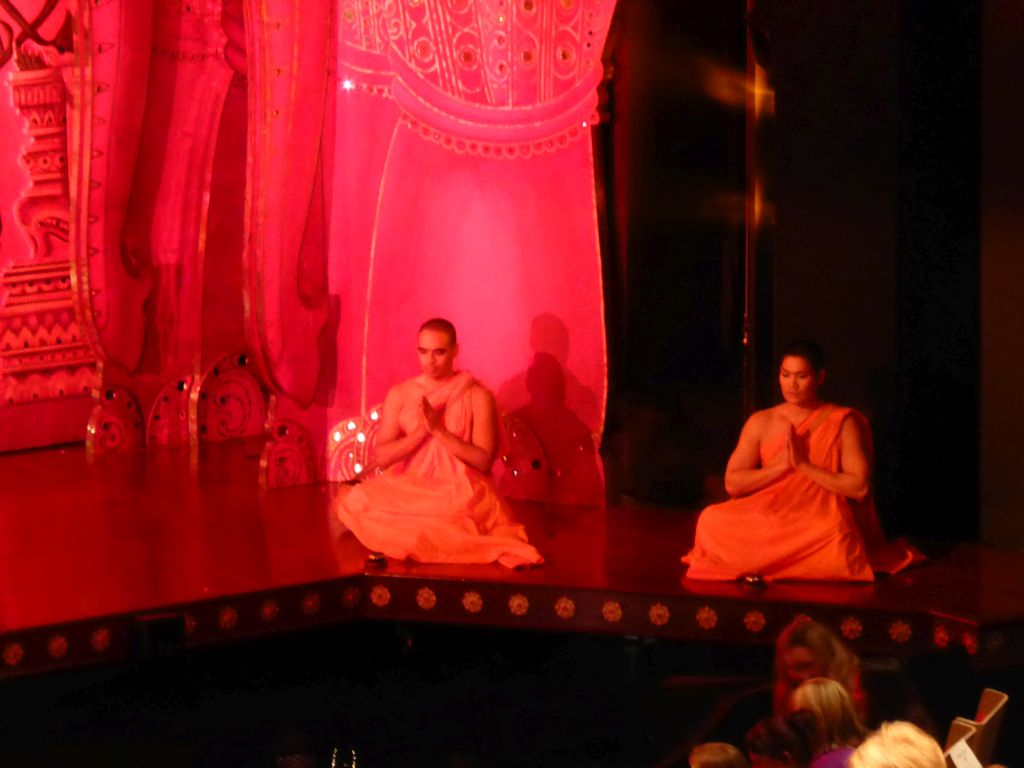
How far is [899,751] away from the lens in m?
2.53

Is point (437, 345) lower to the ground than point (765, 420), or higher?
higher

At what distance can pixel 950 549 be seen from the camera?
527 centimetres

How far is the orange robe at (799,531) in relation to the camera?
4797 mm

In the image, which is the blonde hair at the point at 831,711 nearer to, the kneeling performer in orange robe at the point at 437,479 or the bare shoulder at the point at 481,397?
the kneeling performer in orange robe at the point at 437,479

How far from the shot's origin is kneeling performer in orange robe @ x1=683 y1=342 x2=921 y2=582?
4789mm

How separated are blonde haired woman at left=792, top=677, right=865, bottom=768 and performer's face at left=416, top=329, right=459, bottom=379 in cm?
241

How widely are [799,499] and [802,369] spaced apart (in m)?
0.39

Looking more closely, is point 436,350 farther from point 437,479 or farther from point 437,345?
point 437,479

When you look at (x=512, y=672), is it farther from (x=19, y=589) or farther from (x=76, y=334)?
(x=76, y=334)

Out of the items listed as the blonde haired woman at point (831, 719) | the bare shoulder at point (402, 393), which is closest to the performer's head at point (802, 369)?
the bare shoulder at point (402, 393)

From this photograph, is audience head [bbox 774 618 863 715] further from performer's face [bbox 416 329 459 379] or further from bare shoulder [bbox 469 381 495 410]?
performer's face [bbox 416 329 459 379]

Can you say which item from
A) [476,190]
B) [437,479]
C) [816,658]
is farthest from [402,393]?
[816,658]

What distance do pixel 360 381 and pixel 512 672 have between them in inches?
60.3

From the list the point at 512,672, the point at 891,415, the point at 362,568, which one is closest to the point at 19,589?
the point at 362,568
